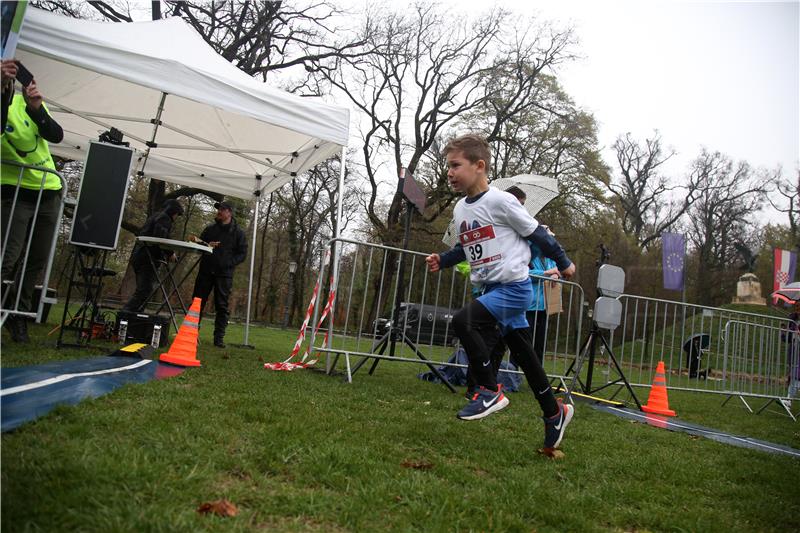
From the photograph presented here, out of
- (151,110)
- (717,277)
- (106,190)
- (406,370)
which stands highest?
(717,277)

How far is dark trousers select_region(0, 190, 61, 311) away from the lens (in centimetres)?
445

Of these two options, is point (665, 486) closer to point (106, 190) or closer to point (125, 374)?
point (125, 374)

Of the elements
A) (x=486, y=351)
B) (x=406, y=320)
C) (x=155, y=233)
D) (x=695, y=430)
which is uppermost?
(x=155, y=233)

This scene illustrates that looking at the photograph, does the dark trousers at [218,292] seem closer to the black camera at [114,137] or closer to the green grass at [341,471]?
the black camera at [114,137]

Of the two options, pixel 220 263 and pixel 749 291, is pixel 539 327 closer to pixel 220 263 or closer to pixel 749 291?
pixel 220 263

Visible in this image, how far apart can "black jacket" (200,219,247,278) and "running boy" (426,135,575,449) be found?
5002 millimetres

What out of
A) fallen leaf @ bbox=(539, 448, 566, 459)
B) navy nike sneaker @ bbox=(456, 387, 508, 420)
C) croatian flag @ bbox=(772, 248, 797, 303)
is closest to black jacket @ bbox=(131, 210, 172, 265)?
navy nike sneaker @ bbox=(456, 387, 508, 420)

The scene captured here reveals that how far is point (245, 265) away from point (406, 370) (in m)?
25.9

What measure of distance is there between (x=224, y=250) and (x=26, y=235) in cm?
281

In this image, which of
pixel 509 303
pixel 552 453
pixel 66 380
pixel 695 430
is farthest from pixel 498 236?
pixel 695 430

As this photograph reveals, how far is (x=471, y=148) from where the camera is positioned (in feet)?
11.1

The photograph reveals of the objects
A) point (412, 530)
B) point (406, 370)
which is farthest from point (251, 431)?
point (406, 370)

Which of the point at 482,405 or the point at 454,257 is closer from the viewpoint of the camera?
the point at 482,405

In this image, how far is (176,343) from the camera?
5.02 meters
